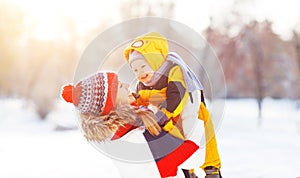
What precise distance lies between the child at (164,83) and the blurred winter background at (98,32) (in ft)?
1.95

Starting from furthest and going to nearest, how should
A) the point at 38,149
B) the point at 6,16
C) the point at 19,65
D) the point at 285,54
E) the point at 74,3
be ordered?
the point at 19,65, the point at 6,16, the point at 285,54, the point at 74,3, the point at 38,149

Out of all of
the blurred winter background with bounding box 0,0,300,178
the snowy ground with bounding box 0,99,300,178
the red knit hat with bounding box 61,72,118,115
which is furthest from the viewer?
the blurred winter background with bounding box 0,0,300,178

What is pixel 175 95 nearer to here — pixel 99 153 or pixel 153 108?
pixel 153 108

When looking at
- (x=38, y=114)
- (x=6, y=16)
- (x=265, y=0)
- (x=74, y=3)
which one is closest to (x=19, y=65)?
(x=6, y=16)

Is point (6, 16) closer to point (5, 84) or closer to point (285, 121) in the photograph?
point (5, 84)

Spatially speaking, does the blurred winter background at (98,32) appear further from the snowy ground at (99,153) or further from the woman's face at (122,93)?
the woman's face at (122,93)

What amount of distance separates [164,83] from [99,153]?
2.87ft

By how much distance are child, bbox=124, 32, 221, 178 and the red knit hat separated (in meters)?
0.05

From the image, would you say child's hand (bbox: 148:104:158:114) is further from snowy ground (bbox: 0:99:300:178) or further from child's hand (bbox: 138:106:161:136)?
snowy ground (bbox: 0:99:300:178)

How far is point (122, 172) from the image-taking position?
24.4 inches

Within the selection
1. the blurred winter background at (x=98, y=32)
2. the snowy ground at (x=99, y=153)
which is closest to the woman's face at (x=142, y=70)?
the snowy ground at (x=99, y=153)

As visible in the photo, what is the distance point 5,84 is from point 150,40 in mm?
3341

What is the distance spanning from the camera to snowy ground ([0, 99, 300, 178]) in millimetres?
1201

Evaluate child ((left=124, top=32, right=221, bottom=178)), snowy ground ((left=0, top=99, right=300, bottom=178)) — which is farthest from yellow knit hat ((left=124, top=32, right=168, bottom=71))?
snowy ground ((left=0, top=99, right=300, bottom=178))
